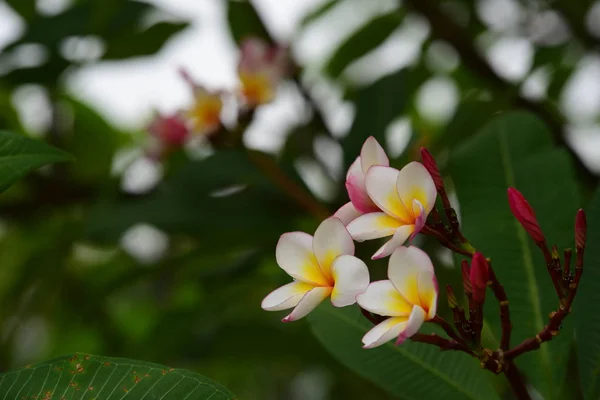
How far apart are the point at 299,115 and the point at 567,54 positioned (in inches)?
20.8

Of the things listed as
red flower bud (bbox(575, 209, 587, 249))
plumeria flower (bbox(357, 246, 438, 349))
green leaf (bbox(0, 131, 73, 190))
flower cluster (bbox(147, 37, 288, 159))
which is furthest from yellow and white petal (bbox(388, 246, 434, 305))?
flower cluster (bbox(147, 37, 288, 159))

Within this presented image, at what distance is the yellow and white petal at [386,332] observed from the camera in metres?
0.41

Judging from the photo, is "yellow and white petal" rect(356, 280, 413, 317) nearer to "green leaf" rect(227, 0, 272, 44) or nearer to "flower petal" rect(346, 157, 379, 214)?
"flower petal" rect(346, 157, 379, 214)

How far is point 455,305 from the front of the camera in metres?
0.44

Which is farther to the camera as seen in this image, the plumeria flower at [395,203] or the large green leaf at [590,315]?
the large green leaf at [590,315]

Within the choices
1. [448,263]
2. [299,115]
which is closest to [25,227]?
[299,115]

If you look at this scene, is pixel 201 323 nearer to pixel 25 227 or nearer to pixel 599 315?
pixel 25 227

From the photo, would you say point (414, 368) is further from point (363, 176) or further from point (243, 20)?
point (243, 20)

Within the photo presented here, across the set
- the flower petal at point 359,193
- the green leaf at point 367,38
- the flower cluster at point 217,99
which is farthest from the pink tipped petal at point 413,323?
the green leaf at point 367,38

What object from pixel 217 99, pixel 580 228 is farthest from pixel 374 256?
pixel 217 99

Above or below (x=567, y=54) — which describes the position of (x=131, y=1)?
above

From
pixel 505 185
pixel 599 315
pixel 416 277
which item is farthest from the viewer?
pixel 505 185

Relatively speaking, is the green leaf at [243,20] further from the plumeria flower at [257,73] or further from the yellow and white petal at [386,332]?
the yellow and white petal at [386,332]

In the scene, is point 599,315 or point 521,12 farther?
point 521,12
